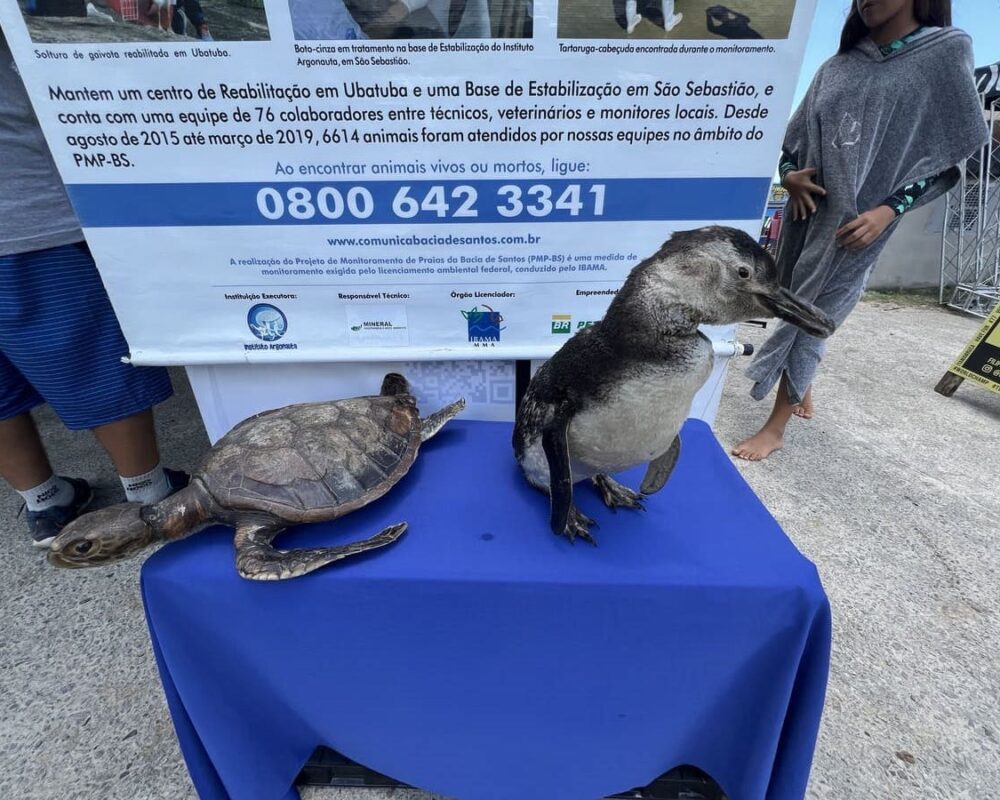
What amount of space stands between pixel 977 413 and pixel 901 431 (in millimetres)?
752

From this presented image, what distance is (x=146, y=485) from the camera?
1823 mm

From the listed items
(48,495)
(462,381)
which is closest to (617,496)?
(462,381)

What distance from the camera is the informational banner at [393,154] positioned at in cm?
115

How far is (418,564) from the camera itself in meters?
1.01

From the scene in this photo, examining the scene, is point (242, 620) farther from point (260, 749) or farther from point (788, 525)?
point (788, 525)

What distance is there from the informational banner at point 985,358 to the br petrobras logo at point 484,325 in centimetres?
360

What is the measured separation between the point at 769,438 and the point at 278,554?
2.55 metres

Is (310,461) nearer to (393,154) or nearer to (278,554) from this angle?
(278,554)

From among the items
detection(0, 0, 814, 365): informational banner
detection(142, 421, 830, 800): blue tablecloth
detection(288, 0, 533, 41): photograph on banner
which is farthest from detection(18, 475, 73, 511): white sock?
detection(288, 0, 533, 41): photograph on banner

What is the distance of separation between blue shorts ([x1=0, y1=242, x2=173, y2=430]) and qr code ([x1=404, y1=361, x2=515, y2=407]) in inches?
38.3

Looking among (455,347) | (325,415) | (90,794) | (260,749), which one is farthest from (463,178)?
(90,794)

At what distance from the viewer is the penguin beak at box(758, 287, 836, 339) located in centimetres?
79

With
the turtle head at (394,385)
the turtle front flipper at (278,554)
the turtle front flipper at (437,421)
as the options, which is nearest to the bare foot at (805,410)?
the turtle front flipper at (437,421)

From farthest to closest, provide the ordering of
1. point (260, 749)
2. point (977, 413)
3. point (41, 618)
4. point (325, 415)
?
point (977, 413) < point (41, 618) < point (325, 415) < point (260, 749)
